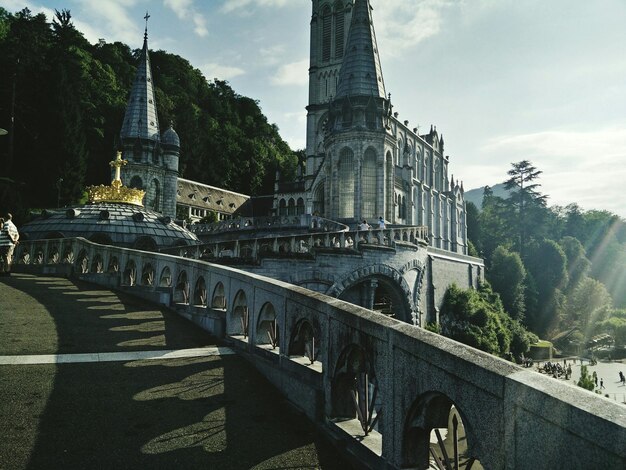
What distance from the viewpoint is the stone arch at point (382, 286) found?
2044cm

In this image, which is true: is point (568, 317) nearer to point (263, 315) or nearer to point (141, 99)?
point (141, 99)

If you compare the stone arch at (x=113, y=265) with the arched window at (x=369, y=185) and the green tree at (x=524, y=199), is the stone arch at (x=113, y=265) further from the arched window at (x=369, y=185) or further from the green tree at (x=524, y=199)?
the green tree at (x=524, y=199)

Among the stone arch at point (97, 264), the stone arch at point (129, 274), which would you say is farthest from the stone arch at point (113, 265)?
the stone arch at point (129, 274)

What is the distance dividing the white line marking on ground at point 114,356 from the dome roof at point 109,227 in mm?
13296

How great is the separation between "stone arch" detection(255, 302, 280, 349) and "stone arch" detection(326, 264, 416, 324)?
40.9 ft

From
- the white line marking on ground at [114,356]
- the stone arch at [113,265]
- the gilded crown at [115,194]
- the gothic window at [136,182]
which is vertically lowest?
the white line marking on ground at [114,356]

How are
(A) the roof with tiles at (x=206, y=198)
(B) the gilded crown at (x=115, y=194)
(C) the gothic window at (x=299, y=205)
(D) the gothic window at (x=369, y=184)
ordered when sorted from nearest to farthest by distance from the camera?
(B) the gilded crown at (x=115, y=194) → (D) the gothic window at (x=369, y=184) → (C) the gothic window at (x=299, y=205) → (A) the roof with tiles at (x=206, y=198)

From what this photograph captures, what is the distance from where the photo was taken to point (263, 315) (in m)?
6.77

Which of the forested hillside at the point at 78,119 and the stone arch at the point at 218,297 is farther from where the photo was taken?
the forested hillside at the point at 78,119

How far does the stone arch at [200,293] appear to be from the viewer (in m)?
9.62

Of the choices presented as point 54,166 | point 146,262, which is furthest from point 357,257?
point 54,166

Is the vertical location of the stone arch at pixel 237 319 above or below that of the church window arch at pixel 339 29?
below

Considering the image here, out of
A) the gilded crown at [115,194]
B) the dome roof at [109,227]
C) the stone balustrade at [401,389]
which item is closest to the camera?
the stone balustrade at [401,389]

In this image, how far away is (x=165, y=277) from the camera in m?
11.9
